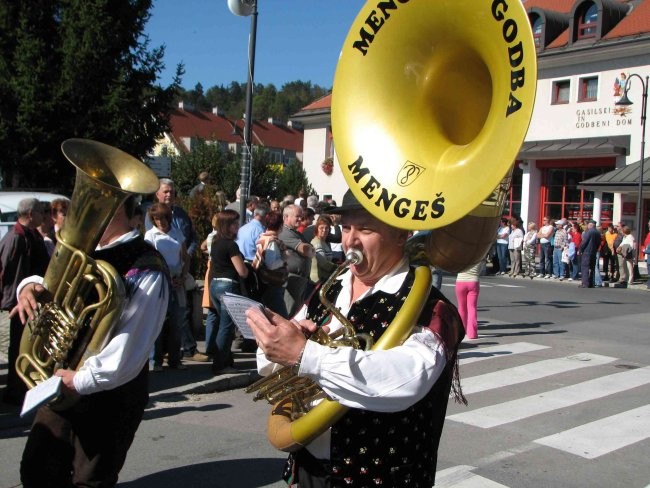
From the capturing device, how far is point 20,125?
18531mm

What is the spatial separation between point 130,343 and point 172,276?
4.18 m

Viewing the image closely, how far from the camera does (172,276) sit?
274 inches

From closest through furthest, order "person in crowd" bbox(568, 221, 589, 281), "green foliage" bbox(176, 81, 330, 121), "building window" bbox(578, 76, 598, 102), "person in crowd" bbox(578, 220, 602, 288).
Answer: "person in crowd" bbox(578, 220, 602, 288), "person in crowd" bbox(568, 221, 589, 281), "building window" bbox(578, 76, 598, 102), "green foliage" bbox(176, 81, 330, 121)

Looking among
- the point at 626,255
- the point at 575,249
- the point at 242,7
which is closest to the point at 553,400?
the point at 242,7

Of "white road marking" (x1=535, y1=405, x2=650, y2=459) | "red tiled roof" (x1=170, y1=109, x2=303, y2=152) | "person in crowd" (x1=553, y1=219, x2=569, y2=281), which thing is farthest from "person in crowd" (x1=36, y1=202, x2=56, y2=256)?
"red tiled roof" (x1=170, y1=109, x2=303, y2=152)

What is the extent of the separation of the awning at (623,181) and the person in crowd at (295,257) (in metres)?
16.9

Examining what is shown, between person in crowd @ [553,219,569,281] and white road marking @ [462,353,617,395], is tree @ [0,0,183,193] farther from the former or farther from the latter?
white road marking @ [462,353,617,395]

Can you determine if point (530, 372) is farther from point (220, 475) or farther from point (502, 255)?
point (502, 255)

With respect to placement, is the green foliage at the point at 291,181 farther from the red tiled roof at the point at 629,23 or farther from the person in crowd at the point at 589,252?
the person in crowd at the point at 589,252

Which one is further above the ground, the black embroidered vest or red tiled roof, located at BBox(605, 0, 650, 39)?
red tiled roof, located at BBox(605, 0, 650, 39)

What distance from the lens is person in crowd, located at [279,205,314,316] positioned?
8102 millimetres

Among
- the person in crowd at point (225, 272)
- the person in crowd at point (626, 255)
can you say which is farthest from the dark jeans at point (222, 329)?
the person in crowd at point (626, 255)

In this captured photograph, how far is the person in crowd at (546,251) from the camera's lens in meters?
20.2

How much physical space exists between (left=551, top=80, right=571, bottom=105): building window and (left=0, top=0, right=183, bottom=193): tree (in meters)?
15.8
